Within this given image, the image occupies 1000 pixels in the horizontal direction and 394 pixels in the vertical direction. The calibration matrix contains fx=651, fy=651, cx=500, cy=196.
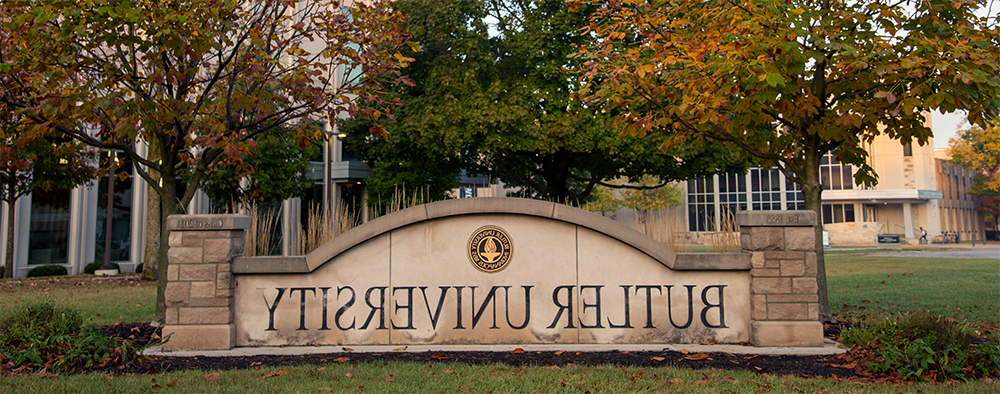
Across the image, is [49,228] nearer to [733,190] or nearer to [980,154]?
[733,190]

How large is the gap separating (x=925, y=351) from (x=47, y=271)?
70.2 ft

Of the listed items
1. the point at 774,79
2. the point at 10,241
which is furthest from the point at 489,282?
the point at 10,241

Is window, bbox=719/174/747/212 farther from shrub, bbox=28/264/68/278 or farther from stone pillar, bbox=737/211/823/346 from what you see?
stone pillar, bbox=737/211/823/346

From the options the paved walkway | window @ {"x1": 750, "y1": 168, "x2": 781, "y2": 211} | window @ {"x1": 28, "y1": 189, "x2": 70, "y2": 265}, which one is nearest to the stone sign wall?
window @ {"x1": 28, "y1": 189, "x2": 70, "y2": 265}

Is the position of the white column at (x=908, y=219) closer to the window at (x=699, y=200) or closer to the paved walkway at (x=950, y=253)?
the window at (x=699, y=200)

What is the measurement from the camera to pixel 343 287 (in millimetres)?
7219

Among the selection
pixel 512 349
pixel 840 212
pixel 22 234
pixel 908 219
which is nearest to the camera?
pixel 512 349

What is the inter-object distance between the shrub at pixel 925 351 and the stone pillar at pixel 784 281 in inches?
28.9

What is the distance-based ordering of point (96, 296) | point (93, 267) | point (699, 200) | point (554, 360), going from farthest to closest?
point (699, 200), point (93, 267), point (96, 296), point (554, 360)

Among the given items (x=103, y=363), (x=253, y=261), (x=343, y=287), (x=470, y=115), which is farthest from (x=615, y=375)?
(x=470, y=115)

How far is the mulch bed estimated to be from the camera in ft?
19.2

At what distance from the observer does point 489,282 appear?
23.7 feet

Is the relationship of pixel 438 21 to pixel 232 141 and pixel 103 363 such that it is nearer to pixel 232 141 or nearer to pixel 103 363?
pixel 232 141

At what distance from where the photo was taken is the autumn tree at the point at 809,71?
22.1 ft
